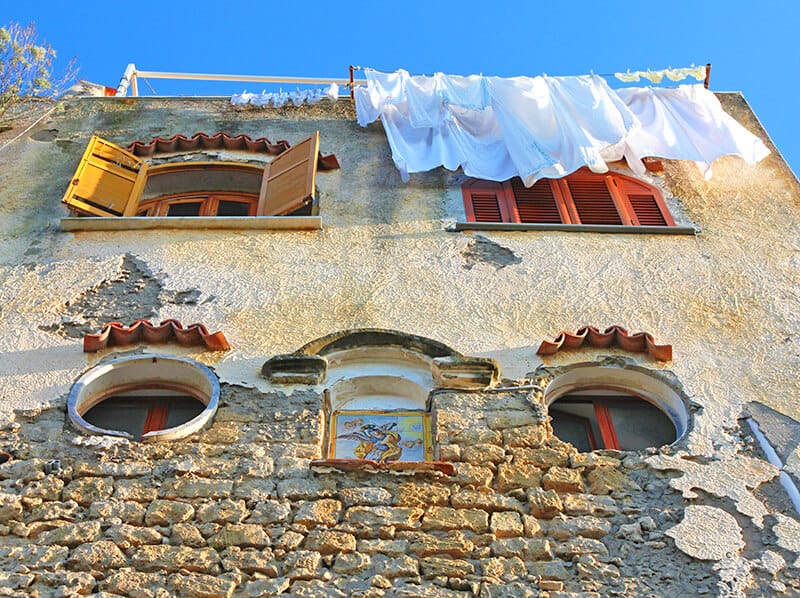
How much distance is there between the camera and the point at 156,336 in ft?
22.7

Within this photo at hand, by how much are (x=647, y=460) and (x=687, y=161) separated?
4581 mm

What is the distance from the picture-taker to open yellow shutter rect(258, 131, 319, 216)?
8633mm

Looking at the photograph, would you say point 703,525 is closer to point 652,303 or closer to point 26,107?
point 652,303

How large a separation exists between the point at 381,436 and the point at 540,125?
13.1ft

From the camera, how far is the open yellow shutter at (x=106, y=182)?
28.2 ft

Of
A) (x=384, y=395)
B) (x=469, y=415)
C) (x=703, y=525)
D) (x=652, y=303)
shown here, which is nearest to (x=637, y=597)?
(x=703, y=525)

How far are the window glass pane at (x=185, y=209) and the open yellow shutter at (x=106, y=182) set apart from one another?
1.07ft

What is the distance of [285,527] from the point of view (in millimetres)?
5371

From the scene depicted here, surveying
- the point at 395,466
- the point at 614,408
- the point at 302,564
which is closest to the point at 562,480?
the point at 395,466

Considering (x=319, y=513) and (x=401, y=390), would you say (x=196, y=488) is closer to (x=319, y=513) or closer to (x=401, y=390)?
(x=319, y=513)

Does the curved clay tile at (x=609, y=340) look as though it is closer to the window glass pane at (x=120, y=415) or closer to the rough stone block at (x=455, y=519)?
the rough stone block at (x=455, y=519)

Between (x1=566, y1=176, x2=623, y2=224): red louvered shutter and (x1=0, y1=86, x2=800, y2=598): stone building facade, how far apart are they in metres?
0.40

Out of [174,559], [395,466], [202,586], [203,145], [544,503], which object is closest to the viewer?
[202,586]

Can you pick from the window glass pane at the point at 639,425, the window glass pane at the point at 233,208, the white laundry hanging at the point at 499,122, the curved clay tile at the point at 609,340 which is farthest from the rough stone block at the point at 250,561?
the white laundry hanging at the point at 499,122
